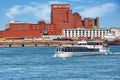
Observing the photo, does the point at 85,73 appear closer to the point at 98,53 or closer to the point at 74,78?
the point at 74,78

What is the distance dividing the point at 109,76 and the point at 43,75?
18.8 ft

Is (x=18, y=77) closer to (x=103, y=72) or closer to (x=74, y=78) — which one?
(x=74, y=78)

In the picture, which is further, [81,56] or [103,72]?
[81,56]

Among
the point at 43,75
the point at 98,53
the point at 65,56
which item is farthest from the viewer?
the point at 98,53

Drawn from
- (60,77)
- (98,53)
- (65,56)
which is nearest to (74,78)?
(60,77)

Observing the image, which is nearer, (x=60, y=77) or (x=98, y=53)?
(x=60, y=77)

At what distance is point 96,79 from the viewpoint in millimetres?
43625

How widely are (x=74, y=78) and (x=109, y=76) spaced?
3.36 m

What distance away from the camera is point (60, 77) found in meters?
45.4

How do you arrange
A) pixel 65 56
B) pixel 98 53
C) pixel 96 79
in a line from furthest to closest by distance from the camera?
pixel 98 53, pixel 65 56, pixel 96 79

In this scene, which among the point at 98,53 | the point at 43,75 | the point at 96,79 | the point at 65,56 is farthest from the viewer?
the point at 98,53

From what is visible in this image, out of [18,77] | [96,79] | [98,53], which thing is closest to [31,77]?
[18,77]

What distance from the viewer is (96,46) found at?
305 feet

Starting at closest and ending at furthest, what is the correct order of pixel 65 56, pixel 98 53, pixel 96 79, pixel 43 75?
pixel 96 79 → pixel 43 75 → pixel 65 56 → pixel 98 53
